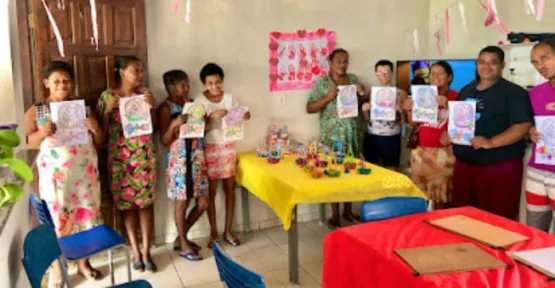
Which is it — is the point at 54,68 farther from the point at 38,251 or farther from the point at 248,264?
the point at 248,264

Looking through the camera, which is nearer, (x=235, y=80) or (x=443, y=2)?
(x=235, y=80)

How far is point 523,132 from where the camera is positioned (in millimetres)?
3014

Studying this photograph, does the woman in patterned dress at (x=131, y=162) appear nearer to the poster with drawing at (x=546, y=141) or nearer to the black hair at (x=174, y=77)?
the black hair at (x=174, y=77)

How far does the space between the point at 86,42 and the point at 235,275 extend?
8.13 feet

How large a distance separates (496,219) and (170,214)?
2.60m

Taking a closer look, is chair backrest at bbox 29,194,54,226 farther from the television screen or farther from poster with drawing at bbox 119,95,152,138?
the television screen

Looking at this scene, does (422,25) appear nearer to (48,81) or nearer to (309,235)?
(309,235)

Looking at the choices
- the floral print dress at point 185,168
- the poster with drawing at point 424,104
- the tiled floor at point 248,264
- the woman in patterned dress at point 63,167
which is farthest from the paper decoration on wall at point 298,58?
the woman in patterned dress at point 63,167

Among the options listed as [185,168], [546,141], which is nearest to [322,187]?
[185,168]

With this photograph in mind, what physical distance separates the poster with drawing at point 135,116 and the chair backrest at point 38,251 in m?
1.17

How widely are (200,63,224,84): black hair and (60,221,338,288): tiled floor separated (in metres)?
1.39

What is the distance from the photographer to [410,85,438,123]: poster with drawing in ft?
11.3

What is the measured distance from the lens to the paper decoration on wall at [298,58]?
4211 millimetres

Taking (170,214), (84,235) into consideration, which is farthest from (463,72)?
(84,235)
